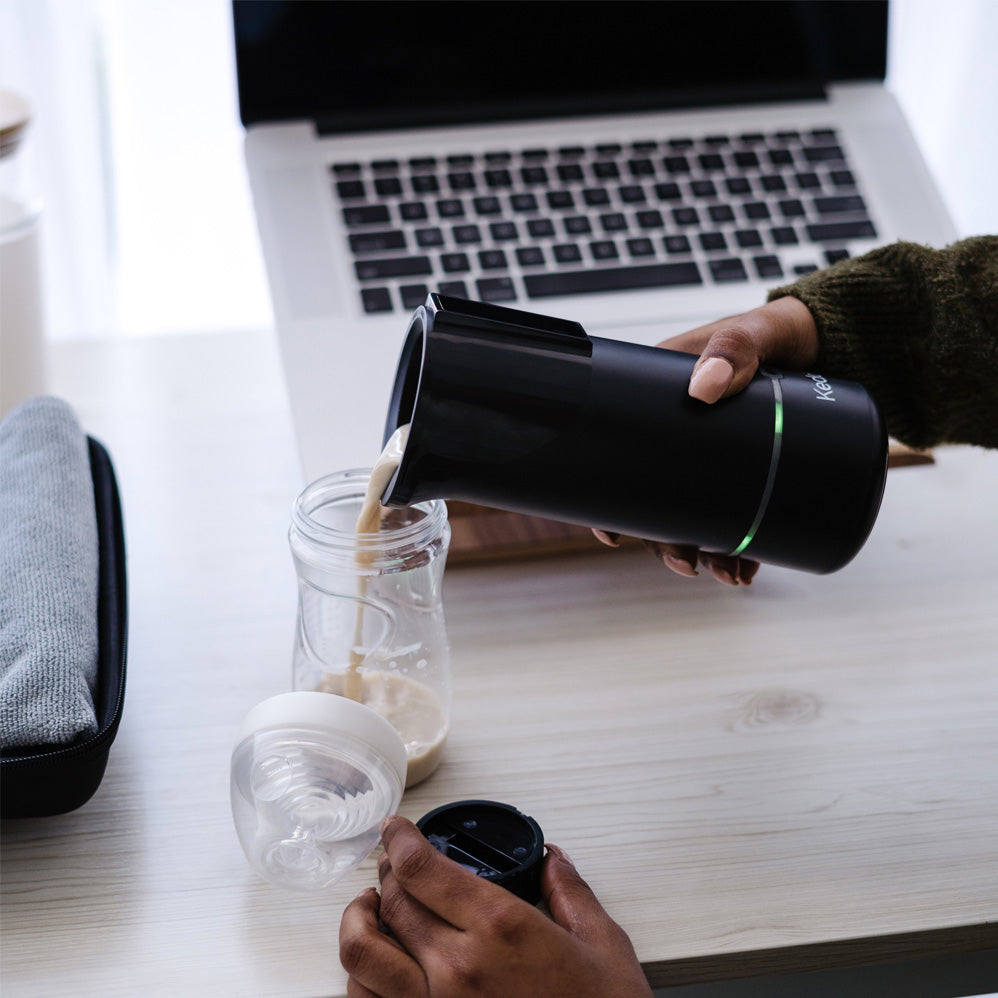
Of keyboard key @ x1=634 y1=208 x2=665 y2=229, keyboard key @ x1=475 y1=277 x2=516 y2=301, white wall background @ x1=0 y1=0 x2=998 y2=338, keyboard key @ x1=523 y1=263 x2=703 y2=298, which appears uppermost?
keyboard key @ x1=634 y1=208 x2=665 y2=229

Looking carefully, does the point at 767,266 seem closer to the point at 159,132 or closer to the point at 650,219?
the point at 650,219

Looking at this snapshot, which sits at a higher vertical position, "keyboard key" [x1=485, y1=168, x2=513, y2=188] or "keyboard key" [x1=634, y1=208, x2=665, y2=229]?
"keyboard key" [x1=485, y1=168, x2=513, y2=188]

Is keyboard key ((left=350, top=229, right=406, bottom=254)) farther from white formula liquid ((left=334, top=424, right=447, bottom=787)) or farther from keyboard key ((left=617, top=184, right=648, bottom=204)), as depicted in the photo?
white formula liquid ((left=334, top=424, right=447, bottom=787))

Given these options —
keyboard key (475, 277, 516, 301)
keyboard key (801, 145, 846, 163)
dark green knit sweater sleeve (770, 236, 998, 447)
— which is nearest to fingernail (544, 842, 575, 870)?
dark green knit sweater sleeve (770, 236, 998, 447)

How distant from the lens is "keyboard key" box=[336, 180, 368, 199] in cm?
85

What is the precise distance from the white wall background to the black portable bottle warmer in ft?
2.91

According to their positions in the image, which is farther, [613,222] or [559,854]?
[613,222]

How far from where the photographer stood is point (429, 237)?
2.73ft

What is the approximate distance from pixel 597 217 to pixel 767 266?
0.42ft

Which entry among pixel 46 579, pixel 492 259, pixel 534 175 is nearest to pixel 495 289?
pixel 492 259

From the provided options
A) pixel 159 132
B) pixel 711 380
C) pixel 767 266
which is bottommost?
pixel 159 132

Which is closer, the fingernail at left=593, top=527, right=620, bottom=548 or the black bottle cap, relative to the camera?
the black bottle cap

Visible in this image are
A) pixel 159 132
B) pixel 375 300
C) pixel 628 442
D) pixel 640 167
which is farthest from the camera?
pixel 159 132

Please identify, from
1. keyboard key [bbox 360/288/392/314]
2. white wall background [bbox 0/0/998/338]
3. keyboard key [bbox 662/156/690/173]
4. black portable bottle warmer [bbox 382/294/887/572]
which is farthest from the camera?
white wall background [bbox 0/0/998/338]
